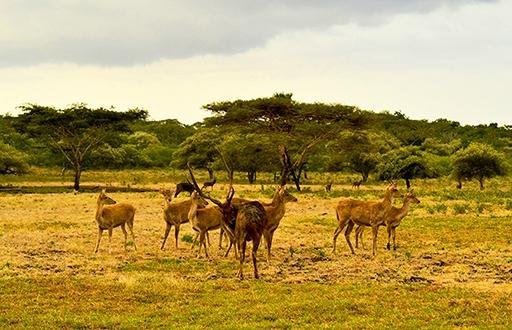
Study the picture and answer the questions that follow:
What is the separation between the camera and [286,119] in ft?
171

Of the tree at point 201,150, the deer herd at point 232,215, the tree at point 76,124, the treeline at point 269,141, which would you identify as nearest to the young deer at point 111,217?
the deer herd at point 232,215

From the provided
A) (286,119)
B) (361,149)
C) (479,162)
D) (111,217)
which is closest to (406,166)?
(361,149)

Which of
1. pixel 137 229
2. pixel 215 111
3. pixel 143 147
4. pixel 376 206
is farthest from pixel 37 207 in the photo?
pixel 143 147

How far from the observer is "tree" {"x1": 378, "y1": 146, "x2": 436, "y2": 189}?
61.4 m

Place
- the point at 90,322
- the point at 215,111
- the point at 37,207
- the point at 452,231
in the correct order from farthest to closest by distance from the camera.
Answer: the point at 215,111 → the point at 37,207 → the point at 452,231 → the point at 90,322

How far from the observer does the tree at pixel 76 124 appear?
55.9m

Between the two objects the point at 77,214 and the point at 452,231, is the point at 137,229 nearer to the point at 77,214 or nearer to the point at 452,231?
the point at 77,214

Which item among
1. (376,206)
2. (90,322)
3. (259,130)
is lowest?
(90,322)

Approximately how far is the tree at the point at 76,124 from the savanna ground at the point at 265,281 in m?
30.2

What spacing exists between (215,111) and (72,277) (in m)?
36.7

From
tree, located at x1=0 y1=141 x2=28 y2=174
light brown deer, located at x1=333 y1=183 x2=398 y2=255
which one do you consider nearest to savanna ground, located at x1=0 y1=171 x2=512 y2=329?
light brown deer, located at x1=333 y1=183 x2=398 y2=255

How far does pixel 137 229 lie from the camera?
2530cm

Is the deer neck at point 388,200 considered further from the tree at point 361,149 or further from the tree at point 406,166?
the tree at point 406,166

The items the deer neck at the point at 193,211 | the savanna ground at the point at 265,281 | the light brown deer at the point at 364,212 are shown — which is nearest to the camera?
the savanna ground at the point at 265,281
